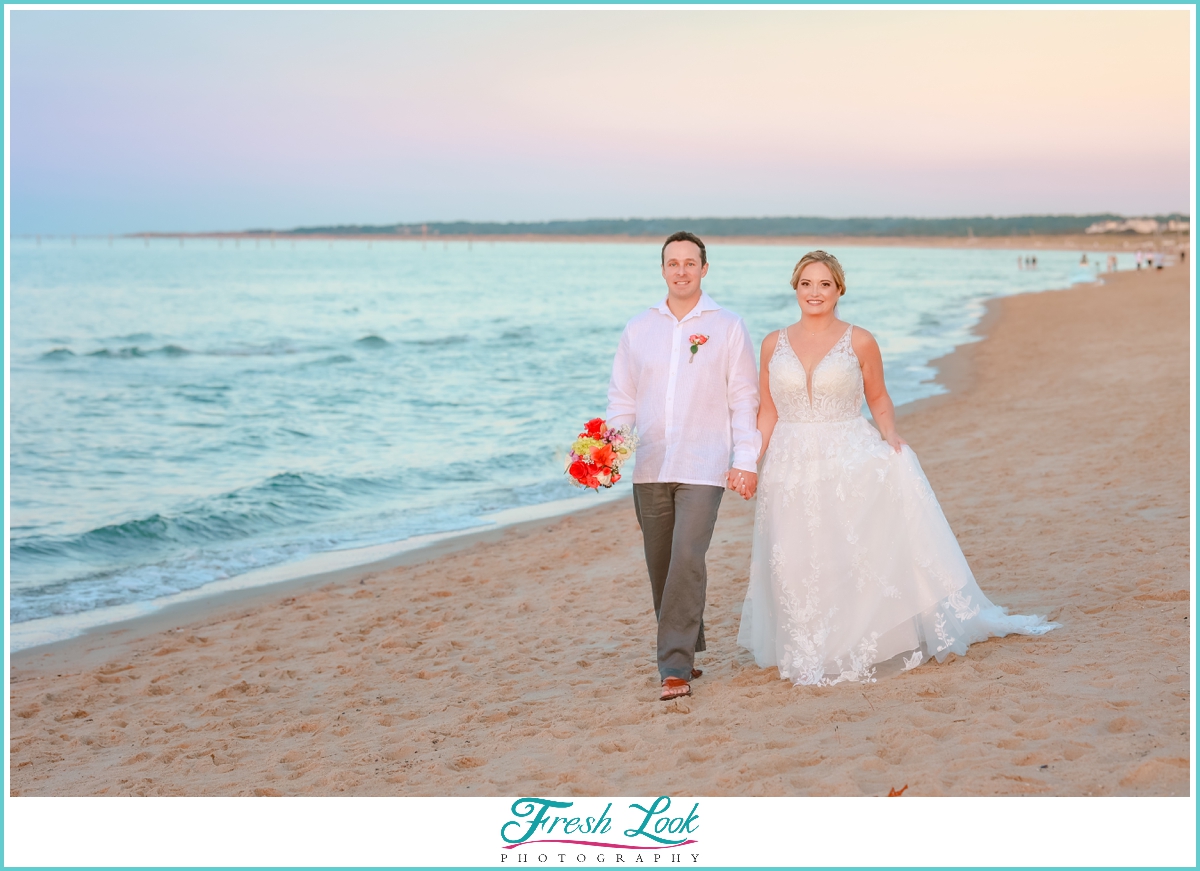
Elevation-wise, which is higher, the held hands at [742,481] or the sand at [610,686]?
the held hands at [742,481]

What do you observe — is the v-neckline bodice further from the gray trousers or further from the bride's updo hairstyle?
the gray trousers

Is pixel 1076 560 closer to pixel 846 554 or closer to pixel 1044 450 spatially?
pixel 846 554

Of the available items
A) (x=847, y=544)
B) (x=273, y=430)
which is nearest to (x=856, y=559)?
(x=847, y=544)

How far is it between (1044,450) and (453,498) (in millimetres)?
6360

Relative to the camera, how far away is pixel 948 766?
371cm

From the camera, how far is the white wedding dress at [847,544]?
15.4 feet

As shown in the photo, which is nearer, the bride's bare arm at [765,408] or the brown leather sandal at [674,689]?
the brown leather sandal at [674,689]

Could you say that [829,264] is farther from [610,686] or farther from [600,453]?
[610,686]

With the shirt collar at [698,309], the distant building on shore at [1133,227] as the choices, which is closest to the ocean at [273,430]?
the shirt collar at [698,309]

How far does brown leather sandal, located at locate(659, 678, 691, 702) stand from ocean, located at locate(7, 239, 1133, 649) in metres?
1.26

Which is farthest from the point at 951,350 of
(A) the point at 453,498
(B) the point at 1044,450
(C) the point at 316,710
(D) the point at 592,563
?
(C) the point at 316,710

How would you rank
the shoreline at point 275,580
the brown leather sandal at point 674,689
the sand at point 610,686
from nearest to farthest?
the sand at point 610,686 < the brown leather sandal at point 674,689 < the shoreline at point 275,580

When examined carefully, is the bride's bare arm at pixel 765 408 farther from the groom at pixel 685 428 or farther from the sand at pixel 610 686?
the sand at pixel 610 686

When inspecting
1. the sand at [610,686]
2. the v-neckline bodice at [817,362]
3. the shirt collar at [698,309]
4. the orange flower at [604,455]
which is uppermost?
the shirt collar at [698,309]
